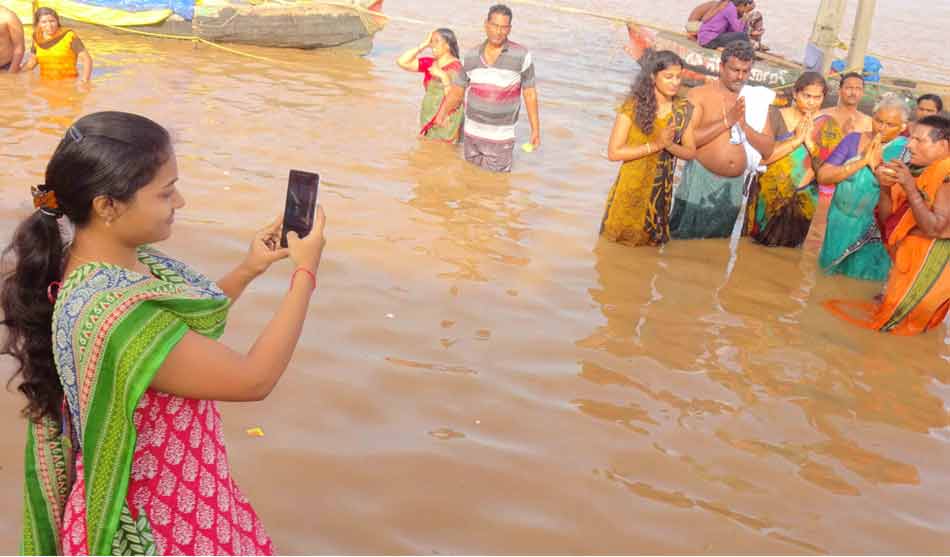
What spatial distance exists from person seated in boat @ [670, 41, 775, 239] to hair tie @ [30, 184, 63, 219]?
4.79 metres

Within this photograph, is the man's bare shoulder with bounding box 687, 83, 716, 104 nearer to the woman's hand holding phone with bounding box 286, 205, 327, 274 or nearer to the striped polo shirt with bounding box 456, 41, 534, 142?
the striped polo shirt with bounding box 456, 41, 534, 142

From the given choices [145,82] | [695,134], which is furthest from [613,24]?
[695,134]

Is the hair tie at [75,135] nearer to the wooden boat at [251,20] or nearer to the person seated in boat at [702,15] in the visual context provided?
the wooden boat at [251,20]

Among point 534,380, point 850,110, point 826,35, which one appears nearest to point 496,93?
point 850,110

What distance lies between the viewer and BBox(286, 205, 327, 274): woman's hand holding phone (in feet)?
6.47

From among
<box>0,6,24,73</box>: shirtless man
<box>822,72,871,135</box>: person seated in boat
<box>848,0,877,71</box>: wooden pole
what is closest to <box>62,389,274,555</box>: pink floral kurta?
<box>822,72,871,135</box>: person seated in boat

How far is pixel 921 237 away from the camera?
17.3 feet

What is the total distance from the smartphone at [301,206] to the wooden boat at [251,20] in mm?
10398

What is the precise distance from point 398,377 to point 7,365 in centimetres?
158

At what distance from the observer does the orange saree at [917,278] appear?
522 cm

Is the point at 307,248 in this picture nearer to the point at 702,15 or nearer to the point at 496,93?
the point at 496,93

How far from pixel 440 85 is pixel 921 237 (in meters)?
4.38

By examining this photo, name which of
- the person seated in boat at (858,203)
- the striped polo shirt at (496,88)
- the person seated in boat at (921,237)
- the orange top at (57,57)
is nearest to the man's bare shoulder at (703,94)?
the person seated in boat at (858,203)

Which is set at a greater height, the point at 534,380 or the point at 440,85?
the point at 440,85
